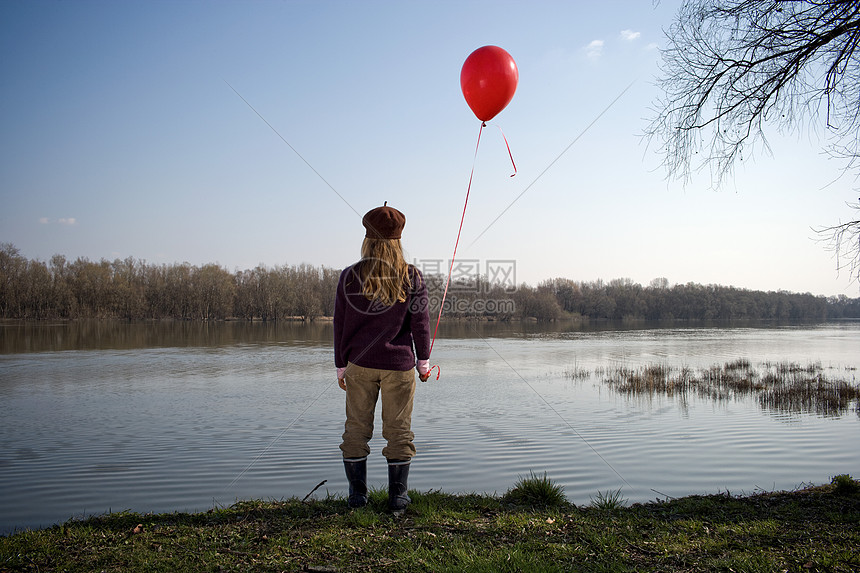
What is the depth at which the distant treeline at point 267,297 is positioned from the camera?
67.4m

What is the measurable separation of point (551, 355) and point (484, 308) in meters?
36.6

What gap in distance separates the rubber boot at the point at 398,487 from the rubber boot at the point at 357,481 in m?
0.23

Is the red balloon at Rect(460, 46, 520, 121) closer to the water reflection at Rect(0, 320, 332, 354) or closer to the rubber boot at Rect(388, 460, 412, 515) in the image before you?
the rubber boot at Rect(388, 460, 412, 515)

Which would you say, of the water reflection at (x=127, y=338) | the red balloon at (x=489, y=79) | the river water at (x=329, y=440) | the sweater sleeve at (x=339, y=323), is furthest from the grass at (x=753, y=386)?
the water reflection at (x=127, y=338)

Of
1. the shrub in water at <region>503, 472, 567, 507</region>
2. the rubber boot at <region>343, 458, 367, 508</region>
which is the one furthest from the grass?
the rubber boot at <region>343, 458, 367, 508</region>

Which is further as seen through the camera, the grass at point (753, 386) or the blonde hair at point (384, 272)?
the grass at point (753, 386)

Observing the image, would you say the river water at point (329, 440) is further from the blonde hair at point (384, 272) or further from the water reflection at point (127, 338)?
the water reflection at point (127, 338)

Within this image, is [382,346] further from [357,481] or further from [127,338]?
[127,338]

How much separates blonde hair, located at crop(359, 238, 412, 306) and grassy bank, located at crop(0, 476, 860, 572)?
1645 mm

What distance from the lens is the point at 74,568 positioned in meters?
3.08

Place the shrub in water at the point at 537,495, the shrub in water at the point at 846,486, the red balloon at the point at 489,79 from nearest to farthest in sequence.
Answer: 1. the shrub in water at the point at 537,495
2. the shrub in water at the point at 846,486
3. the red balloon at the point at 489,79

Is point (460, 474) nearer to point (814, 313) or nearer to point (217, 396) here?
point (217, 396)

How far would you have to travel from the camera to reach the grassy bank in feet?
10.3

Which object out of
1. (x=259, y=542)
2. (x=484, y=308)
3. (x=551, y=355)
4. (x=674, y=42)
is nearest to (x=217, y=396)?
(x=259, y=542)
